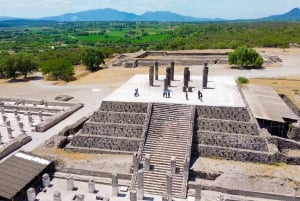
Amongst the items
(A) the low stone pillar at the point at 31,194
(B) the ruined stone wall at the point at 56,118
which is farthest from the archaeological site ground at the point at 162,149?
(B) the ruined stone wall at the point at 56,118

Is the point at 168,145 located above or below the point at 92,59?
below

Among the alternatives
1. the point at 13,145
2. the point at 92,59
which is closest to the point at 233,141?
the point at 13,145

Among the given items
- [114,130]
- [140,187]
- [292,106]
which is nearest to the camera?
[140,187]

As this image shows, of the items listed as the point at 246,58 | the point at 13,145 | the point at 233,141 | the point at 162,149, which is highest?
the point at 246,58

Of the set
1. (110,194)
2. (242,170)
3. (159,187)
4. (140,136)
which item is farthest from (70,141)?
(242,170)

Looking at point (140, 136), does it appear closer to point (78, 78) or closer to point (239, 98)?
point (239, 98)

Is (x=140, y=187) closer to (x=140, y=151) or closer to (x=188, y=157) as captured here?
(x=140, y=151)

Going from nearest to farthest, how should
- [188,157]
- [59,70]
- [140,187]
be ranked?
[140,187] → [188,157] → [59,70]

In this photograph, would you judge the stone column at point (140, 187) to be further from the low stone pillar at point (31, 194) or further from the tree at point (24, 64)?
the tree at point (24, 64)
